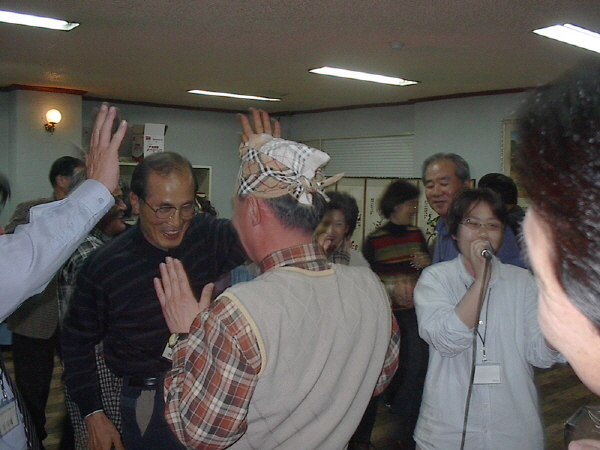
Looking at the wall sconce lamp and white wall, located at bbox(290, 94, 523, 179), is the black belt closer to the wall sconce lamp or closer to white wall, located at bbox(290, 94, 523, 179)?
white wall, located at bbox(290, 94, 523, 179)

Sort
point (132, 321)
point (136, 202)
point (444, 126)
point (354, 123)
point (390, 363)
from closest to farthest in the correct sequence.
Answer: point (390, 363)
point (132, 321)
point (136, 202)
point (444, 126)
point (354, 123)

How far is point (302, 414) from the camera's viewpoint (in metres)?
1.30

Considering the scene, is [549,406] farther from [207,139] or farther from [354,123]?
[207,139]

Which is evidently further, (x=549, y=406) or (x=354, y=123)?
(x=354, y=123)

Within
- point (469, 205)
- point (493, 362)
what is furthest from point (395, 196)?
point (493, 362)

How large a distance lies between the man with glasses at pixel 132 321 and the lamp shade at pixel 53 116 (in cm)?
667

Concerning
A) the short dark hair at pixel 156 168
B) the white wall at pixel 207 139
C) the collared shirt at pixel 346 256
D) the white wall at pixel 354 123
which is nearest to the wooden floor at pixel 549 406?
the collared shirt at pixel 346 256

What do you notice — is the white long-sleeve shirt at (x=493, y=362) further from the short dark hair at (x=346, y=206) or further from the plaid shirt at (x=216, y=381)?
the short dark hair at (x=346, y=206)

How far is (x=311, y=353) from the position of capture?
4.18 feet

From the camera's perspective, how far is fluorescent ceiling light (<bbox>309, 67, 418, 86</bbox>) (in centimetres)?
624

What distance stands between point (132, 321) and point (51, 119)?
6.97 m

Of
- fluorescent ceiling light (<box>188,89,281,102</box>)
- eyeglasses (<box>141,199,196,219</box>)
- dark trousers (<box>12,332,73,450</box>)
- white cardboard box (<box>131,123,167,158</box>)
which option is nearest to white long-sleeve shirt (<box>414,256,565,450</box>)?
eyeglasses (<box>141,199,196,219</box>)

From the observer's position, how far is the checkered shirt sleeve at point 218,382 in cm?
115

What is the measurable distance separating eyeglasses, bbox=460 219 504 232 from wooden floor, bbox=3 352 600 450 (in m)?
2.00
